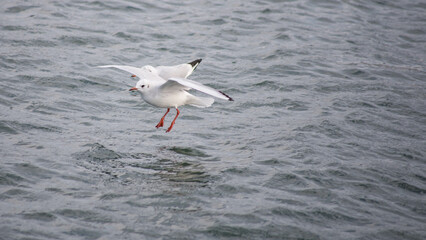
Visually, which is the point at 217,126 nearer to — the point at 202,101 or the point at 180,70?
the point at 202,101

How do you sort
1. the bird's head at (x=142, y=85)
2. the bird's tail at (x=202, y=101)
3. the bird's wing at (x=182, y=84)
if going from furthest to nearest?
the bird's tail at (x=202, y=101), the bird's head at (x=142, y=85), the bird's wing at (x=182, y=84)

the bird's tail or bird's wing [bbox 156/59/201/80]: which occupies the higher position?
bird's wing [bbox 156/59/201/80]

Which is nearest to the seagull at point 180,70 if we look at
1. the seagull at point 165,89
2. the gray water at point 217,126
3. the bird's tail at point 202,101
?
the seagull at point 165,89

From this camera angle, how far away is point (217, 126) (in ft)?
34.5

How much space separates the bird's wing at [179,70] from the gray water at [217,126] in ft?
3.03

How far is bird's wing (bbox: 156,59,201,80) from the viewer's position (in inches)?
394

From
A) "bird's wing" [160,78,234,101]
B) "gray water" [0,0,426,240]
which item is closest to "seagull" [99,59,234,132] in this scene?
"bird's wing" [160,78,234,101]

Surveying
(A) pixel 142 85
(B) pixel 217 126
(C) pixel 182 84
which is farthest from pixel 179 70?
(C) pixel 182 84

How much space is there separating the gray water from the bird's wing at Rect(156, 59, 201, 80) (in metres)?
0.92

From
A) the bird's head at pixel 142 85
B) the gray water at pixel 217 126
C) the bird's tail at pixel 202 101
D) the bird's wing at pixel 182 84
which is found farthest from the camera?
the bird's tail at pixel 202 101

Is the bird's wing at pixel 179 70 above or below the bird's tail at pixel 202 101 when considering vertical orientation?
above

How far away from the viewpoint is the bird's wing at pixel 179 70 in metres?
10.0

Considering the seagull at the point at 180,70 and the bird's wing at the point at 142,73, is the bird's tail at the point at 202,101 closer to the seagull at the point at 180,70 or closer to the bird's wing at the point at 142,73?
the seagull at the point at 180,70

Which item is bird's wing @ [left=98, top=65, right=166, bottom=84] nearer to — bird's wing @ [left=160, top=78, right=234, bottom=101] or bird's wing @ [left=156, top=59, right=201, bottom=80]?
bird's wing @ [left=156, top=59, right=201, bottom=80]
